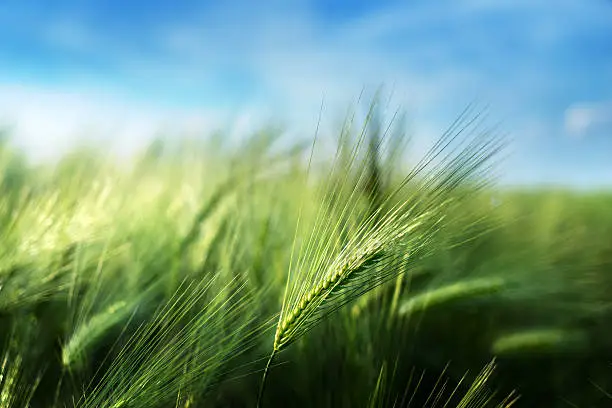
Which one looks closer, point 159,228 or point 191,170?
point 159,228

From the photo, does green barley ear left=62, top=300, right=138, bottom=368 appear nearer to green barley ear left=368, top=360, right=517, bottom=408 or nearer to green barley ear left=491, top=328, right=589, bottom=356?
green barley ear left=368, top=360, right=517, bottom=408

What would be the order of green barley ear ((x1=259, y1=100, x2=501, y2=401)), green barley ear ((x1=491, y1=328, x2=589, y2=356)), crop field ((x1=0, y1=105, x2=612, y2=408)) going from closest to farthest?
green barley ear ((x1=259, y1=100, x2=501, y2=401)) < crop field ((x1=0, y1=105, x2=612, y2=408)) < green barley ear ((x1=491, y1=328, x2=589, y2=356))

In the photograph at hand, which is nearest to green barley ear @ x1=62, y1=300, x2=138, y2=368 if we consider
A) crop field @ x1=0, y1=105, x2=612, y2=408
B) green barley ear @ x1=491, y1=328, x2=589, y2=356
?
crop field @ x1=0, y1=105, x2=612, y2=408

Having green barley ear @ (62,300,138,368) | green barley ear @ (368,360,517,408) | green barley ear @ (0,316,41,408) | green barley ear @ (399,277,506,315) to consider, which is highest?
green barley ear @ (399,277,506,315)

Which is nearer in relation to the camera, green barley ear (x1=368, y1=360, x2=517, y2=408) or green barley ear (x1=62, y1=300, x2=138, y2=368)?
green barley ear (x1=368, y1=360, x2=517, y2=408)

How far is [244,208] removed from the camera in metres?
0.93

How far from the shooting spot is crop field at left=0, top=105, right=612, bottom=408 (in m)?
0.72

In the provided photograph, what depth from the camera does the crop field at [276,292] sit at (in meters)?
0.72

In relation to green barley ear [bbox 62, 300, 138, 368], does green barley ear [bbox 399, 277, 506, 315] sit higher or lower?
higher

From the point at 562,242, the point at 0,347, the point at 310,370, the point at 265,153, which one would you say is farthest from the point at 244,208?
the point at 562,242

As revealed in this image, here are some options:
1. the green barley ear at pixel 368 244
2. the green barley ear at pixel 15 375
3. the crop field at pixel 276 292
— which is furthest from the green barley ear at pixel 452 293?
the green barley ear at pixel 15 375

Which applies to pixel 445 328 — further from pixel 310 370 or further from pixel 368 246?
pixel 368 246

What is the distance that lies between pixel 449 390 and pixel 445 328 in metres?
0.10

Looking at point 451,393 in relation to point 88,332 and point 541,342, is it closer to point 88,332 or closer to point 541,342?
point 541,342
